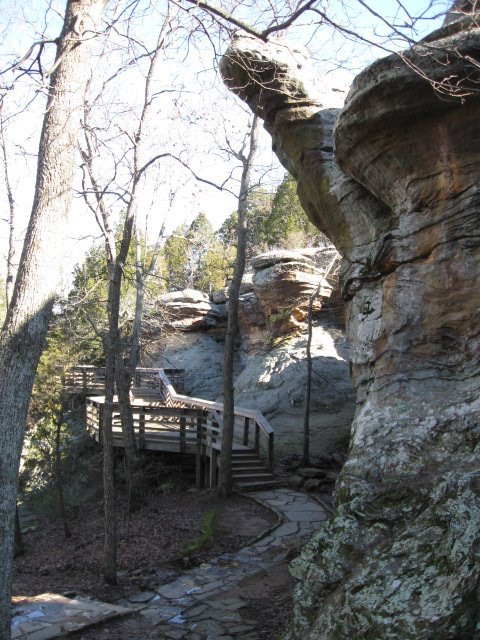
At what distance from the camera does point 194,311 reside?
2684 cm

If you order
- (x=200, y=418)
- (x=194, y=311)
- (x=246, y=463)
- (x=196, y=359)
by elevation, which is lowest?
(x=246, y=463)

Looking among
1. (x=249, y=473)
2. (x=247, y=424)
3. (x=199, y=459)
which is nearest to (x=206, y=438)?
(x=199, y=459)

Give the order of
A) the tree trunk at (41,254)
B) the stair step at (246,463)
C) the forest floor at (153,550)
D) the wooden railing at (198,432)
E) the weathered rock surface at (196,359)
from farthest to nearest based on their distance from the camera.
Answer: the weathered rock surface at (196,359)
the wooden railing at (198,432)
the stair step at (246,463)
the forest floor at (153,550)
the tree trunk at (41,254)

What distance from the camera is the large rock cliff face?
4.16 meters

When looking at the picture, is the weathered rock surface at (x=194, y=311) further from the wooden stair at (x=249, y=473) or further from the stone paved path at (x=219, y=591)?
the stone paved path at (x=219, y=591)

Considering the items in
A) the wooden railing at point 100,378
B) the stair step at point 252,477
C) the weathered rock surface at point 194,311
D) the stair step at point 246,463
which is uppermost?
the weathered rock surface at point 194,311

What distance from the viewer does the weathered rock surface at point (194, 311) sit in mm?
26609

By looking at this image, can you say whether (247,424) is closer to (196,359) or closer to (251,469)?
(251,469)

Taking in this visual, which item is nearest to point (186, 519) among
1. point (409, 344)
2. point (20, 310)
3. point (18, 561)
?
point (18, 561)

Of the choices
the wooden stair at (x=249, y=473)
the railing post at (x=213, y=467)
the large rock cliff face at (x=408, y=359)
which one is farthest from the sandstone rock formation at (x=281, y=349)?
the large rock cliff face at (x=408, y=359)

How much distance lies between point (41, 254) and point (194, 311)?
2177 centimetres

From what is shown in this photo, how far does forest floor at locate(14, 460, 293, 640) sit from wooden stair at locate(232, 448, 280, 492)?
586mm

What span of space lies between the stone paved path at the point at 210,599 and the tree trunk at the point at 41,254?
1.83 metres

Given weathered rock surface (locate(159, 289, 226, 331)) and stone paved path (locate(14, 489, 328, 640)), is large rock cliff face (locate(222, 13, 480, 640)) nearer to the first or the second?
stone paved path (locate(14, 489, 328, 640))
